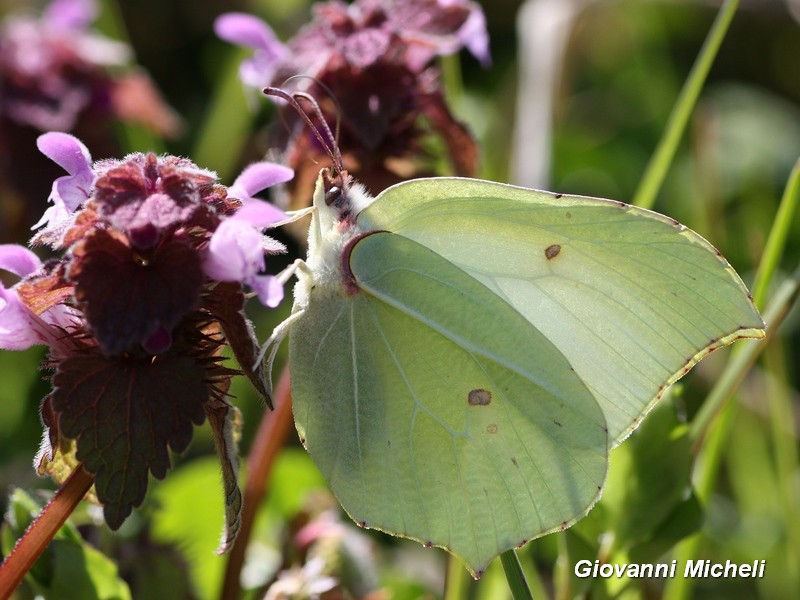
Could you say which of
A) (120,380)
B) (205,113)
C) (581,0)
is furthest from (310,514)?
(205,113)

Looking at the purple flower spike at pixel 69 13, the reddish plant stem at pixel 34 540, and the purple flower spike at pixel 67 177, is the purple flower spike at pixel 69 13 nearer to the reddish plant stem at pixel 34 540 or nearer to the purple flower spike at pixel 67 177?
the purple flower spike at pixel 67 177

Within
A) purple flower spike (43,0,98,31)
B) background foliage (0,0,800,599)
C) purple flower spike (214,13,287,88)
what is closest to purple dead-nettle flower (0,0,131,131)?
purple flower spike (43,0,98,31)

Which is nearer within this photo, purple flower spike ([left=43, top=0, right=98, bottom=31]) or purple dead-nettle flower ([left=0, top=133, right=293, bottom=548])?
purple dead-nettle flower ([left=0, top=133, right=293, bottom=548])

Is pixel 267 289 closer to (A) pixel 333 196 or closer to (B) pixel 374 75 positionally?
(A) pixel 333 196

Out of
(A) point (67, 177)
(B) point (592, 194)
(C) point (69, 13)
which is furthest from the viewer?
(B) point (592, 194)

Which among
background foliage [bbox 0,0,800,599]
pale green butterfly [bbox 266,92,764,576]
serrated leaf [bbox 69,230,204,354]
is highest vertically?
serrated leaf [bbox 69,230,204,354]

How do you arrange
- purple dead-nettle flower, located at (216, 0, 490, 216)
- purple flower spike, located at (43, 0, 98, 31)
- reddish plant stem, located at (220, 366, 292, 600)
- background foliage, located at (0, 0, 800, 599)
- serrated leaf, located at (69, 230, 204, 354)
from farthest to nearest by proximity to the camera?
purple flower spike, located at (43, 0, 98, 31)
purple dead-nettle flower, located at (216, 0, 490, 216)
reddish plant stem, located at (220, 366, 292, 600)
background foliage, located at (0, 0, 800, 599)
serrated leaf, located at (69, 230, 204, 354)

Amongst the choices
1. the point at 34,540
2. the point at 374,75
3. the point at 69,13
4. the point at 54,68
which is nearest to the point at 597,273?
the point at 374,75

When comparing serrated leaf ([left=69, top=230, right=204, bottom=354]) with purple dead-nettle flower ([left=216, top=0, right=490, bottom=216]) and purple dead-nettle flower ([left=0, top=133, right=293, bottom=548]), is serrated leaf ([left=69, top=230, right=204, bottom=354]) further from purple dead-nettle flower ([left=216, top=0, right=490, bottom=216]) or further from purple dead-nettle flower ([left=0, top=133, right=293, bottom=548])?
purple dead-nettle flower ([left=216, top=0, right=490, bottom=216])
